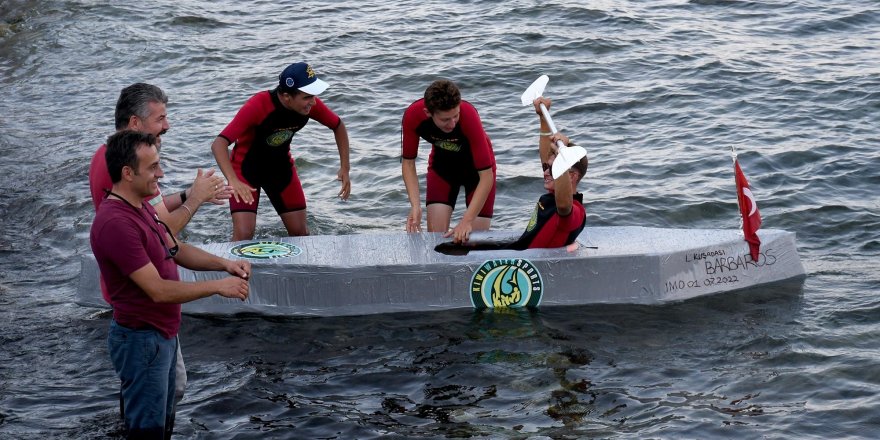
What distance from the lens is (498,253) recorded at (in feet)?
25.0

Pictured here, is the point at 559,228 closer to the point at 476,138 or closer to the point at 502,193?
the point at 476,138

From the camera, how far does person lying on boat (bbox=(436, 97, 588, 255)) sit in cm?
717

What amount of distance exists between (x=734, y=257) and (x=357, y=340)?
299 centimetres

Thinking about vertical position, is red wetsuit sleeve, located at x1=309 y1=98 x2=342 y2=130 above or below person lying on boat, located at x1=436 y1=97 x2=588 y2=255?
above

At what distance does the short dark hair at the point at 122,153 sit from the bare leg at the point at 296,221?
374cm

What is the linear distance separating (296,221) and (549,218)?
7.22 feet

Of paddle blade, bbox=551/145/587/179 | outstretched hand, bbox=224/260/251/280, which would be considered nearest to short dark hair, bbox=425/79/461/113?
paddle blade, bbox=551/145/587/179

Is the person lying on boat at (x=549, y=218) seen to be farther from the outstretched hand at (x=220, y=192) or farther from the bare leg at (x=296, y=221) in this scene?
the outstretched hand at (x=220, y=192)

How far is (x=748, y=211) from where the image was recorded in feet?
25.3

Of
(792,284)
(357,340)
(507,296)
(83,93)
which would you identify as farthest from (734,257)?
(83,93)

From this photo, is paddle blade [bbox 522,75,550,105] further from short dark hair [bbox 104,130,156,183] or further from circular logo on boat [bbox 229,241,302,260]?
short dark hair [bbox 104,130,156,183]

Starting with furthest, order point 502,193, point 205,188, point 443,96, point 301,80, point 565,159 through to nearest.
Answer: point 502,193
point 301,80
point 443,96
point 565,159
point 205,188

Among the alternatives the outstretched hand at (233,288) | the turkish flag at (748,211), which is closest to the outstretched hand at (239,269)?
the outstretched hand at (233,288)

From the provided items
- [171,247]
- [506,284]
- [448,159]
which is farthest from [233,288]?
[448,159]
